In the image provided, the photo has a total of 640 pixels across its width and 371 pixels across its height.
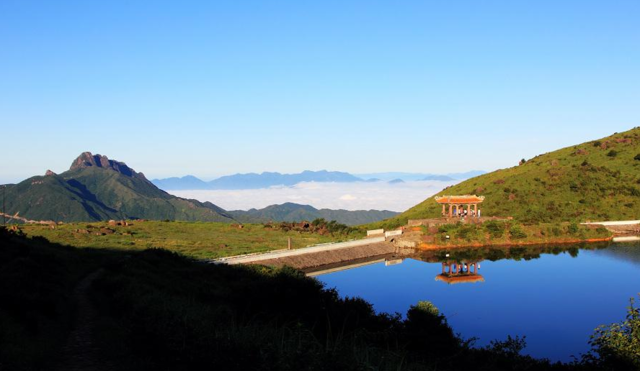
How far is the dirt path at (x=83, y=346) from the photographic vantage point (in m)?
19.2

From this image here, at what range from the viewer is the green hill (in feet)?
390

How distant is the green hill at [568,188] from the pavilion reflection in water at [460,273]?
144ft

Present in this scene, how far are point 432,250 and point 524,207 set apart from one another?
137ft

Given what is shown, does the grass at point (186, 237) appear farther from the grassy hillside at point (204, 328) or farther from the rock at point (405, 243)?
the grassy hillside at point (204, 328)

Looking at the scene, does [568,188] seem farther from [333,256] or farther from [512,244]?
[333,256]

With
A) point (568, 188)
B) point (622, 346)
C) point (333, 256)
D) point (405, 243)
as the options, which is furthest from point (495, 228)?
point (622, 346)

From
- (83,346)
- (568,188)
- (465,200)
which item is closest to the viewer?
(83,346)

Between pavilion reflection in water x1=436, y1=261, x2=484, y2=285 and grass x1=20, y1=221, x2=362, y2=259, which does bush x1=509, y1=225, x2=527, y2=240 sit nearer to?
pavilion reflection in water x1=436, y1=261, x2=484, y2=285

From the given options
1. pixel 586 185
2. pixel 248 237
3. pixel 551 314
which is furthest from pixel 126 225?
pixel 586 185

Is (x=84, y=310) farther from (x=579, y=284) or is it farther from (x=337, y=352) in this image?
(x=579, y=284)

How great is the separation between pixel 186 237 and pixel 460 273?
4742 cm

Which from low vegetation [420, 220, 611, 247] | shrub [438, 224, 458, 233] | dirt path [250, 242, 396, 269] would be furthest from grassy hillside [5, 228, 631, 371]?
shrub [438, 224, 458, 233]

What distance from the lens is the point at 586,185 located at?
12788cm

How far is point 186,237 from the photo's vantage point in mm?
92438
